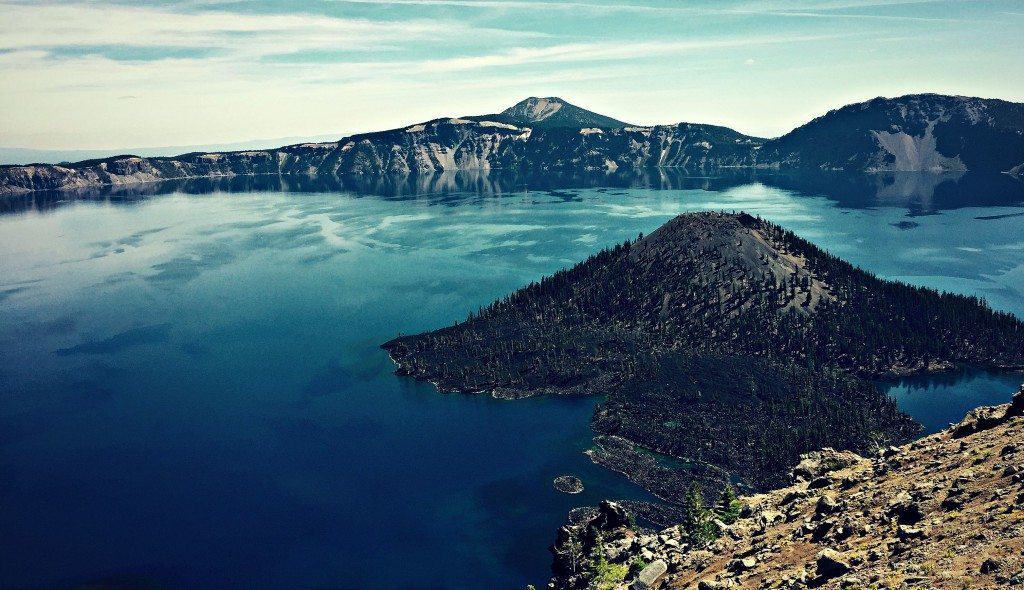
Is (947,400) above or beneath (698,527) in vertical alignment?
beneath

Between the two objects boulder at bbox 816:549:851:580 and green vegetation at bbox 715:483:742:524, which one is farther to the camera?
green vegetation at bbox 715:483:742:524

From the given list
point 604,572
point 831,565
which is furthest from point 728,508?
point 831,565

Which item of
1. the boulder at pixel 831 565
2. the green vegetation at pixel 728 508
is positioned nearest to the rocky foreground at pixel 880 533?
the boulder at pixel 831 565

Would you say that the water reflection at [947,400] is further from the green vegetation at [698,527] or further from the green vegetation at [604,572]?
the green vegetation at [604,572]

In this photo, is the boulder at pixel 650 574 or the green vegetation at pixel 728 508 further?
the green vegetation at pixel 728 508

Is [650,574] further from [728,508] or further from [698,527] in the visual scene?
[728,508]

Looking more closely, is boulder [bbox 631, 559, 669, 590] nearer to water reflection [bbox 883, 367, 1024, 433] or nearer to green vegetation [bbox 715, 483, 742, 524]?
green vegetation [bbox 715, 483, 742, 524]

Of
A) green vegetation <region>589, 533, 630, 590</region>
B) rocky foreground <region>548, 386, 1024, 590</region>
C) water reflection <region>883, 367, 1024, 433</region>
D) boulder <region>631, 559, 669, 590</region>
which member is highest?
rocky foreground <region>548, 386, 1024, 590</region>

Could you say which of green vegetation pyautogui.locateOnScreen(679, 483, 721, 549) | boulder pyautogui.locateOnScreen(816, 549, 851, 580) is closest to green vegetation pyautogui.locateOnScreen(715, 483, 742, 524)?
green vegetation pyautogui.locateOnScreen(679, 483, 721, 549)

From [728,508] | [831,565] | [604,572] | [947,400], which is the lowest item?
[947,400]
